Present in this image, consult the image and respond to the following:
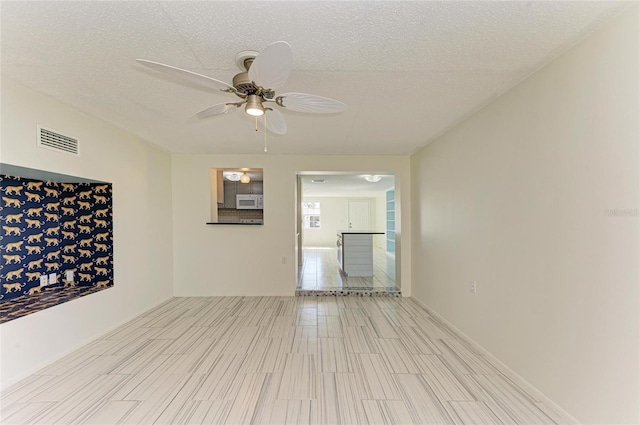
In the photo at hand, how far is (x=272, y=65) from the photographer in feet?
4.49

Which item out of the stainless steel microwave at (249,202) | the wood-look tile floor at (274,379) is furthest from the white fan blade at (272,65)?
the stainless steel microwave at (249,202)

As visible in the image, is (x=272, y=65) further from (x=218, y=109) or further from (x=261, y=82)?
(x=218, y=109)

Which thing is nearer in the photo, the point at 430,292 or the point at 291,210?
the point at 430,292

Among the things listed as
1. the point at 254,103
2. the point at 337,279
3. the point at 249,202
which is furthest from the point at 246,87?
the point at 337,279

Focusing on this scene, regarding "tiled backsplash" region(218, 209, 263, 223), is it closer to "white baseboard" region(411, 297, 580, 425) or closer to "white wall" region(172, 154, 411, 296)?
"white wall" region(172, 154, 411, 296)

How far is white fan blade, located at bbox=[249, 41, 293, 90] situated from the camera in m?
1.24

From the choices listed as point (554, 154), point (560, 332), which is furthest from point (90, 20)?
point (560, 332)

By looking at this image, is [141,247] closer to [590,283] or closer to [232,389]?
[232,389]

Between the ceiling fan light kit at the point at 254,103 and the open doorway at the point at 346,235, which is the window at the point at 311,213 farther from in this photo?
the ceiling fan light kit at the point at 254,103

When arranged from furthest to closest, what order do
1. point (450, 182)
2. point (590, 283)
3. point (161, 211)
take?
point (161, 211) < point (450, 182) < point (590, 283)

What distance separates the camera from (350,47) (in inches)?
65.6

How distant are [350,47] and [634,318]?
212 centimetres

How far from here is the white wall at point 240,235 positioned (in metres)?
4.58

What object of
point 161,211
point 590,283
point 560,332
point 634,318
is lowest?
point 560,332
